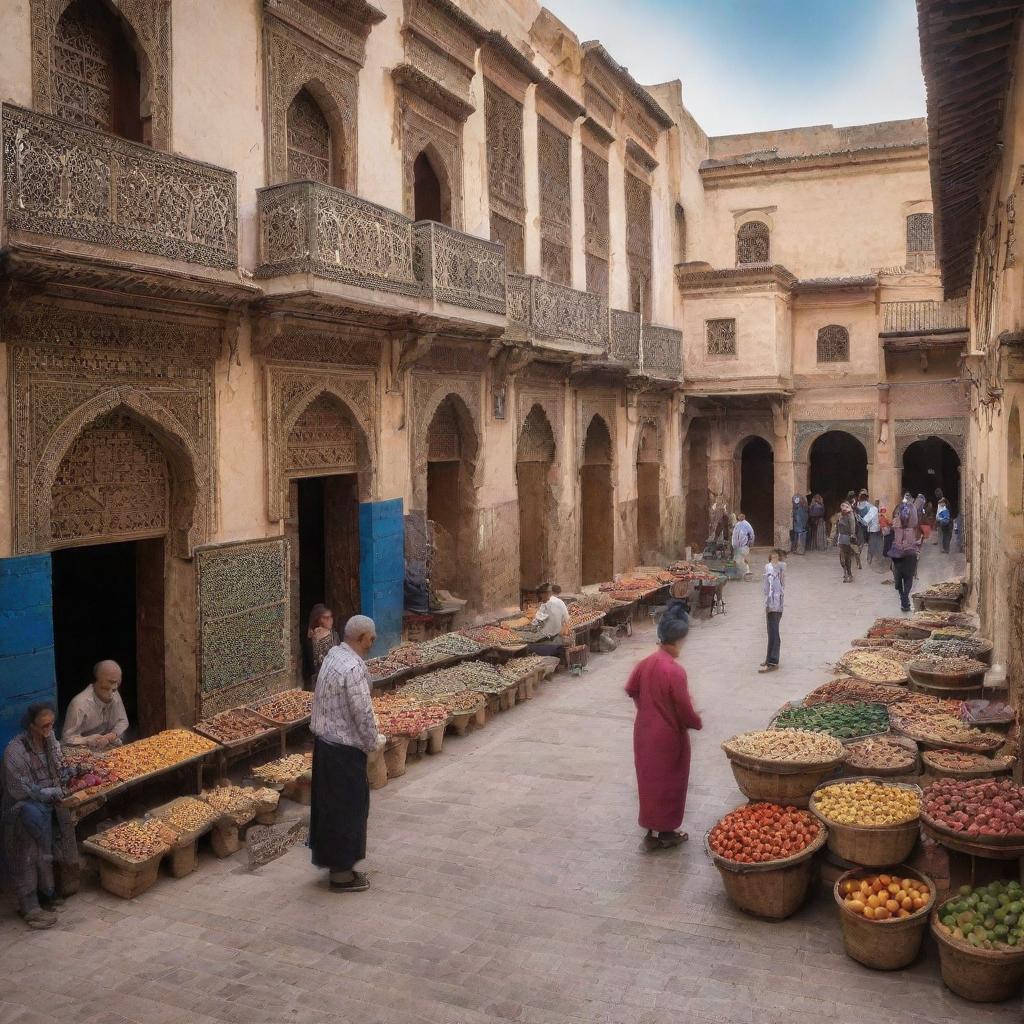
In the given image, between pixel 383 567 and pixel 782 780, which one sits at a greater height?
pixel 383 567

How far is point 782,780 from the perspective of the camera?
7266 millimetres

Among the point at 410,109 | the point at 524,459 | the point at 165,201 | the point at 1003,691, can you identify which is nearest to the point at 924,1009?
the point at 1003,691

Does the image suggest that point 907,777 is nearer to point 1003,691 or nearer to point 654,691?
point 654,691

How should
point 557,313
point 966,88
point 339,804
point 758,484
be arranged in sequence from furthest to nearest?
point 758,484, point 557,313, point 966,88, point 339,804

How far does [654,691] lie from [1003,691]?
4.53 m

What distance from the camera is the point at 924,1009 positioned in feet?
17.8

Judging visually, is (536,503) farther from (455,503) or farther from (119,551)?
(119,551)

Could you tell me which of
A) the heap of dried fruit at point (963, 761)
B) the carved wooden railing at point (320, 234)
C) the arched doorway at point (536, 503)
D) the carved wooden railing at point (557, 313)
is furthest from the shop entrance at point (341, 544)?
the heap of dried fruit at point (963, 761)

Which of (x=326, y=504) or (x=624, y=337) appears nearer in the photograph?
(x=326, y=504)

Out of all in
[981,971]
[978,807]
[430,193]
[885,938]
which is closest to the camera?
[981,971]

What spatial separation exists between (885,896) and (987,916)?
548mm

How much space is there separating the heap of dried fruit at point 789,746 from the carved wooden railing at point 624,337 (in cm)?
1237

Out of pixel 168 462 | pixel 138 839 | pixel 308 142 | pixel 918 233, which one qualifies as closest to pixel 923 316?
pixel 918 233

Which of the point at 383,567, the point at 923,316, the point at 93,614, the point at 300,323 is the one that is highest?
the point at 923,316
